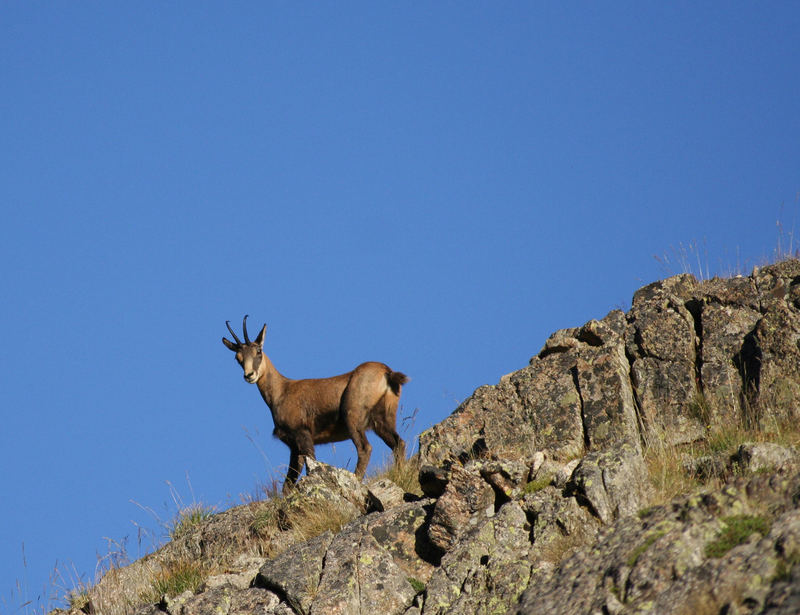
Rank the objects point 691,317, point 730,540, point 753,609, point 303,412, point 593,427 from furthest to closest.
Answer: point 303,412
point 691,317
point 593,427
point 730,540
point 753,609

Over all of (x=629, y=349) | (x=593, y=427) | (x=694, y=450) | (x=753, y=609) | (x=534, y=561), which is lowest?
(x=753, y=609)

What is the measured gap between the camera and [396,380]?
14281mm

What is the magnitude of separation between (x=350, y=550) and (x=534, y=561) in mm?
1991

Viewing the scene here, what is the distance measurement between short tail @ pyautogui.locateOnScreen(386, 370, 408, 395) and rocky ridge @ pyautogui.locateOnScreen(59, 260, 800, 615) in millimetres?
3790

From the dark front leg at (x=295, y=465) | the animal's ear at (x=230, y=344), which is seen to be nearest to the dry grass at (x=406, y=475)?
the dark front leg at (x=295, y=465)

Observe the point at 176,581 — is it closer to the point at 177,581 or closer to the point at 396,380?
the point at 177,581

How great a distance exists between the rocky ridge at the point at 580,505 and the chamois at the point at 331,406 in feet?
10.9

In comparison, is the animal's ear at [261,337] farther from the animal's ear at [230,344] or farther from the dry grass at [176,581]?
the dry grass at [176,581]

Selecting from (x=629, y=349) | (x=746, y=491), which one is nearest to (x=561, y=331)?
(x=629, y=349)

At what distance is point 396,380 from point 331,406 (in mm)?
1260

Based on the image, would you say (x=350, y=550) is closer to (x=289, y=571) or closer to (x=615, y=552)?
(x=289, y=571)

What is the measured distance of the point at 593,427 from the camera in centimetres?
919

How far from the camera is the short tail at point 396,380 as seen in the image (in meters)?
14.2

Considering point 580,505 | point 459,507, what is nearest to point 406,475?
point 459,507
